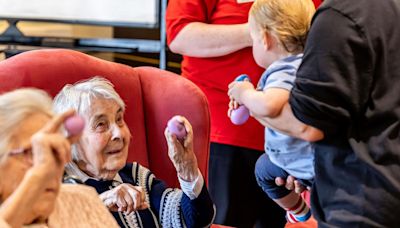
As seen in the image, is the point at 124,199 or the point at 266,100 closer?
the point at 266,100

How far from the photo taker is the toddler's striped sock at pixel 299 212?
1928mm

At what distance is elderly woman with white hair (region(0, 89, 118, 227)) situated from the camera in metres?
0.96

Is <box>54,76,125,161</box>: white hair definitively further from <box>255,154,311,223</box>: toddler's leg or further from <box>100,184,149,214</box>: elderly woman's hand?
<box>255,154,311,223</box>: toddler's leg

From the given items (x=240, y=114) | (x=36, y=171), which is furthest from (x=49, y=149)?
(x=240, y=114)

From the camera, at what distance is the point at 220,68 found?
2012 mm

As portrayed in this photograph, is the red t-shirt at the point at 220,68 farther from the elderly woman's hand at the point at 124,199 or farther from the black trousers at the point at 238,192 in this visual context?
the elderly woman's hand at the point at 124,199

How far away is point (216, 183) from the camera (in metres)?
2.08

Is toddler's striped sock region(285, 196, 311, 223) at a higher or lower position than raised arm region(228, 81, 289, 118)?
lower

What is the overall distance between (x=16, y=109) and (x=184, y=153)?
0.60 metres

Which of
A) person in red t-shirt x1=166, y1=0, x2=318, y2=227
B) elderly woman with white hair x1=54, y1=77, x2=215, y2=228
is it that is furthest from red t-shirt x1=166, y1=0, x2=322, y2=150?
elderly woman with white hair x1=54, y1=77, x2=215, y2=228

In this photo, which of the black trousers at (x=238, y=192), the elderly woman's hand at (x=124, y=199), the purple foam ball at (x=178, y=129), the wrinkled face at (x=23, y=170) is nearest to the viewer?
the wrinkled face at (x=23, y=170)

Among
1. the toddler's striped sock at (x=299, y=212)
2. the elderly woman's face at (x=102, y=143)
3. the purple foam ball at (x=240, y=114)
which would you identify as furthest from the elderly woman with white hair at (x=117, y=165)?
the toddler's striped sock at (x=299, y=212)

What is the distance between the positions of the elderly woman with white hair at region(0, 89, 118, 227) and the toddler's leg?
0.56m

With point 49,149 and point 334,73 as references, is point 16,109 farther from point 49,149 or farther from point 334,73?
point 334,73
